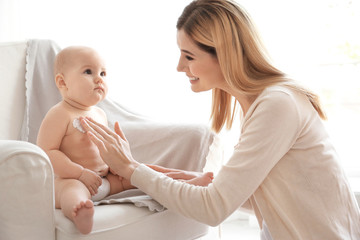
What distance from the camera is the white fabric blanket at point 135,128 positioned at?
1.69 metres

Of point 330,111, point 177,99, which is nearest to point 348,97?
point 330,111

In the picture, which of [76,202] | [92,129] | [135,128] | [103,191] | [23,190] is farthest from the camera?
[135,128]

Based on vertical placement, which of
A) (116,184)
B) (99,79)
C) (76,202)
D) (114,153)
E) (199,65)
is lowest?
(116,184)

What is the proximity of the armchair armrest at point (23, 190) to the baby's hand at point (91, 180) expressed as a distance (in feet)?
0.80

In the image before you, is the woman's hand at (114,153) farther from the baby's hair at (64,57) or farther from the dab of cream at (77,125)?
the baby's hair at (64,57)

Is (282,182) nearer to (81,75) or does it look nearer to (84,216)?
(84,216)

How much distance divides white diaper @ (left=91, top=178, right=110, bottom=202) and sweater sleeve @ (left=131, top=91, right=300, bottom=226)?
0.35 metres

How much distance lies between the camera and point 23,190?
114 cm

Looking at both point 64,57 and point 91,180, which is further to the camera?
point 64,57

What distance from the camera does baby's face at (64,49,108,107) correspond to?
154 centimetres

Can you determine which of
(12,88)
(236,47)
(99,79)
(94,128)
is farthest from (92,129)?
(12,88)

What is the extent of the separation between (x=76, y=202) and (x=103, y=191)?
24 centimetres

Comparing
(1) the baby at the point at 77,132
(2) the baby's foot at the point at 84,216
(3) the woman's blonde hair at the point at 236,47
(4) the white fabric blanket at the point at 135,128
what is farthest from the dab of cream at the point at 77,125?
(3) the woman's blonde hair at the point at 236,47

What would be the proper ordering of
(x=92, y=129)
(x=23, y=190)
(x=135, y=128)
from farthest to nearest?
(x=135, y=128) < (x=92, y=129) < (x=23, y=190)
